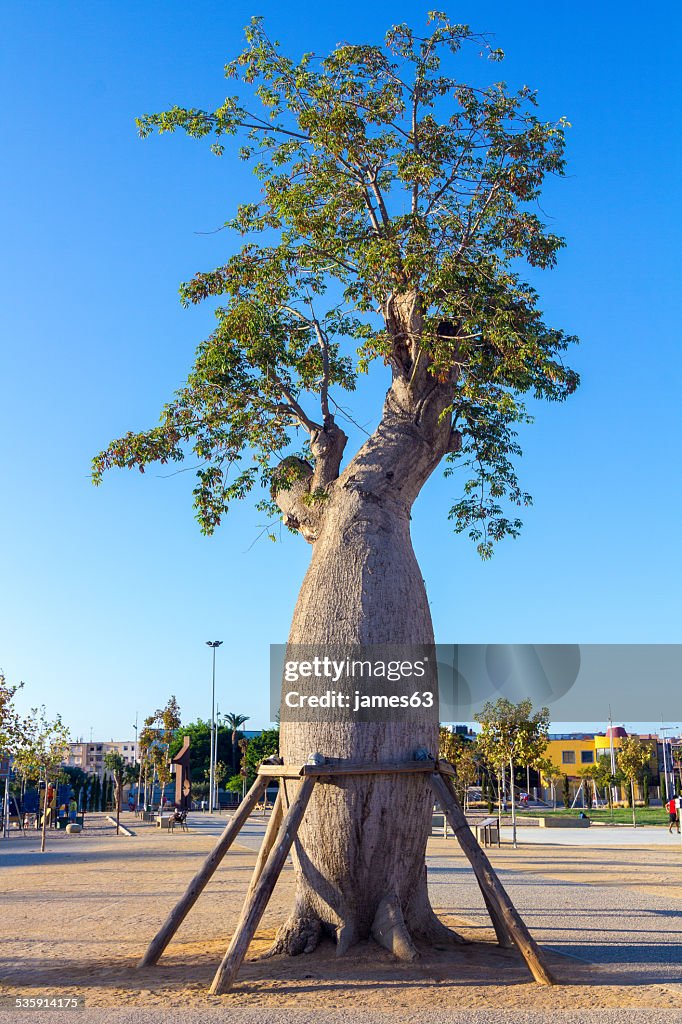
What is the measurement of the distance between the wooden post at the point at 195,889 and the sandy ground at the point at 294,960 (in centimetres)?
18

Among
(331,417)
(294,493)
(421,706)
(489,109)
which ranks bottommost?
(421,706)

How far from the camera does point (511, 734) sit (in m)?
27.7

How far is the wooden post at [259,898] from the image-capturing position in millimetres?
6719

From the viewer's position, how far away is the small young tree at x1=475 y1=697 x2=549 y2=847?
89.4 ft

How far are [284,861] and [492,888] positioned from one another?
1710 mm

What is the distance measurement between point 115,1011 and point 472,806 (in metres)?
58.2

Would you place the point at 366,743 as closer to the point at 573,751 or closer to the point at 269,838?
the point at 269,838

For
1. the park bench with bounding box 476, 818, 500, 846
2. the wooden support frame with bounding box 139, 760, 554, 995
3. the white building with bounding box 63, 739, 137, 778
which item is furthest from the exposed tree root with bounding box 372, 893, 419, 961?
the white building with bounding box 63, 739, 137, 778

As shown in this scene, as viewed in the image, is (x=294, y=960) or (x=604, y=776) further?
(x=604, y=776)

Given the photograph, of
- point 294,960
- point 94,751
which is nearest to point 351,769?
point 294,960

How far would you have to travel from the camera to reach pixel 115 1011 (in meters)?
6.14

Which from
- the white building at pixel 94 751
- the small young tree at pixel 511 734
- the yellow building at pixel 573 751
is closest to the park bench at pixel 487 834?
the small young tree at pixel 511 734

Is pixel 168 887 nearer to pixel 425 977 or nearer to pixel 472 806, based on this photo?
pixel 425 977

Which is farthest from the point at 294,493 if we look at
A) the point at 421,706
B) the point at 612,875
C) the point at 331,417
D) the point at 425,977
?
the point at 612,875
